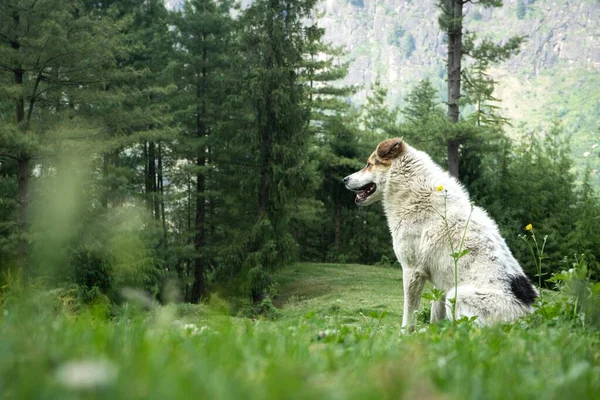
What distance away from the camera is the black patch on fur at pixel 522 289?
211 inches

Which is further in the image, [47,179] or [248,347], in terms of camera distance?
[47,179]

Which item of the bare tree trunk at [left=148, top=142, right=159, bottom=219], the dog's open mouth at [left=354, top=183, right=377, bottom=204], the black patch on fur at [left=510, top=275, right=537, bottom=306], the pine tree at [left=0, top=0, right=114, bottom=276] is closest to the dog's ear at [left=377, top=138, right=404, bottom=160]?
the dog's open mouth at [left=354, top=183, right=377, bottom=204]

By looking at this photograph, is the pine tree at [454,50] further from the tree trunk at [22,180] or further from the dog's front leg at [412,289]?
the dog's front leg at [412,289]

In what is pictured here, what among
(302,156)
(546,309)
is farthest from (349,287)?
(546,309)

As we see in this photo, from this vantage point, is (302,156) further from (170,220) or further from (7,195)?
(170,220)

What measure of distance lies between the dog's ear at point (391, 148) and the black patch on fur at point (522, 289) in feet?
6.76

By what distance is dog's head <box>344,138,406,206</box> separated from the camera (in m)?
7.08

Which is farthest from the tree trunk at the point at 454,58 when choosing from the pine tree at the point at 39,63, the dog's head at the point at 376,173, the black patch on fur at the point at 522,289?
the black patch on fur at the point at 522,289

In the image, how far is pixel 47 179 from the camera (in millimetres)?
19781

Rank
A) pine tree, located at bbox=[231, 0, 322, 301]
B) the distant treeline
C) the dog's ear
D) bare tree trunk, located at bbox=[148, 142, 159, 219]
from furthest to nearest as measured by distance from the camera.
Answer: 1. bare tree trunk, located at bbox=[148, 142, 159, 219]
2. pine tree, located at bbox=[231, 0, 322, 301]
3. the distant treeline
4. the dog's ear

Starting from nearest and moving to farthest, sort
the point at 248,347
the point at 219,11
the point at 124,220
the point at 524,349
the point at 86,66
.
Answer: the point at 248,347 → the point at 524,349 → the point at 86,66 → the point at 124,220 → the point at 219,11

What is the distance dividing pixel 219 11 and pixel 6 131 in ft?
48.0

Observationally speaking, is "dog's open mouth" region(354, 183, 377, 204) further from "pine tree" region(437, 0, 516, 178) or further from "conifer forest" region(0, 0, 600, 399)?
"pine tree" region(437, 0, 516, 178)

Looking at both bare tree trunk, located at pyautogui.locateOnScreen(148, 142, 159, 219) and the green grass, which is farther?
bare tree trunk, located at pyautogui.locateOnScreen(148, 142, 159, 219)
